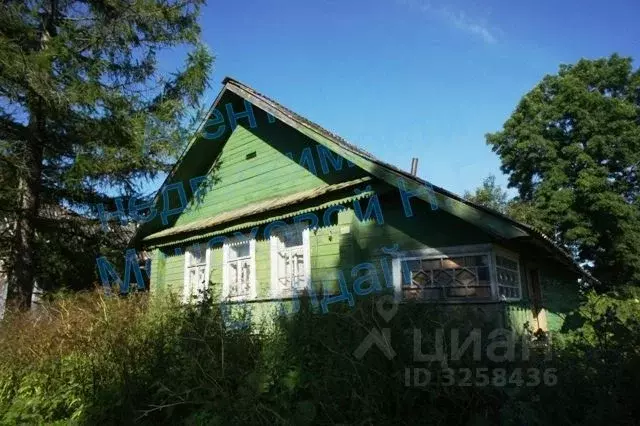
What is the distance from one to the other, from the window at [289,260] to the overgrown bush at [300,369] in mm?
3202

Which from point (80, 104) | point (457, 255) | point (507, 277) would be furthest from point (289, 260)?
point (80, 104)

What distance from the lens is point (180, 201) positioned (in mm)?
12578

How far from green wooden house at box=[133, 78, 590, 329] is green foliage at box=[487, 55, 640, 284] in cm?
1289

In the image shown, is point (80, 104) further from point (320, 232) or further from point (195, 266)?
point (320, 232)

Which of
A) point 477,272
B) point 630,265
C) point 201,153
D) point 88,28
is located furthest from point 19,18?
point 630,265

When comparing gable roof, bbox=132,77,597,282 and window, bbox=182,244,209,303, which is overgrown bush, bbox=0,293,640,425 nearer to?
gable roof, bbox=132,77,597,282

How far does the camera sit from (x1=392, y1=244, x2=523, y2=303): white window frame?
666 cm

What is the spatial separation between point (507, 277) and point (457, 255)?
110 centimetres

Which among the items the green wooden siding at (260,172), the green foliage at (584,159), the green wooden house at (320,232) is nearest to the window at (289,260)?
the green wooden house at (320,232)

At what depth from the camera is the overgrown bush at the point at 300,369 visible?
2885 mm

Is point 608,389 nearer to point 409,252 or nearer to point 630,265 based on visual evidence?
point 409,252

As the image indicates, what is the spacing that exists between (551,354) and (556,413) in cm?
62

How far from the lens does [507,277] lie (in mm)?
7336

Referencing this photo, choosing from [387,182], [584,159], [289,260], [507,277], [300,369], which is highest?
[584,159]
